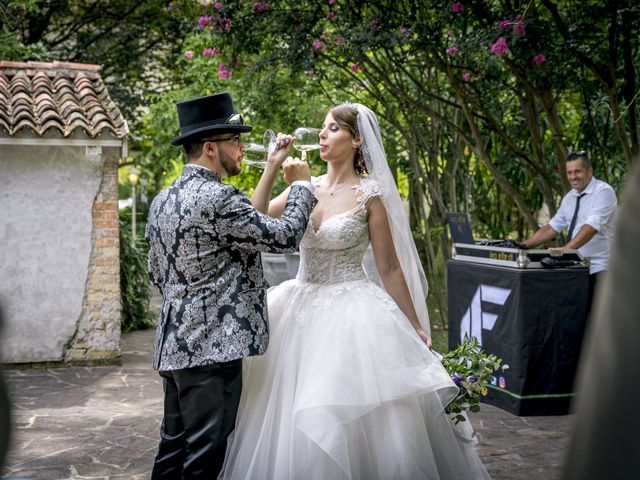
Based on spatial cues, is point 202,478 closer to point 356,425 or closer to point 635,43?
point 356,425

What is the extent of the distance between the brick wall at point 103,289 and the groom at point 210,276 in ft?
19.3

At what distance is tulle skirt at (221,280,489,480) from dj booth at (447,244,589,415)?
236cm

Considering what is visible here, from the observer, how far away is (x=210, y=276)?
11.4ft

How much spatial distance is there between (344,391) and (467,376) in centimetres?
90

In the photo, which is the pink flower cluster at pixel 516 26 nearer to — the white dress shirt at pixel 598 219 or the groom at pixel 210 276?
the white dress shirt at pixel 598 219

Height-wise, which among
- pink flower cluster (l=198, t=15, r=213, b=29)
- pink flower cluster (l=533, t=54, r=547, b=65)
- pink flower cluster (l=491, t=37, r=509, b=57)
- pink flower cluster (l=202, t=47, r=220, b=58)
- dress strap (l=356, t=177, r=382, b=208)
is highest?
pink flower cluster (l=198, t=15, r=213, b=29)

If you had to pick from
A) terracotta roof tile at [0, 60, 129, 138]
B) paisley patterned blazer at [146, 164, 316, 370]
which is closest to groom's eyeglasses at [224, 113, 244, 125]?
paisley patterned blazer at [146, 164, 316, 370]

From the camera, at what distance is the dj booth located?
248 inches

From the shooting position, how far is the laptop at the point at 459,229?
763cm

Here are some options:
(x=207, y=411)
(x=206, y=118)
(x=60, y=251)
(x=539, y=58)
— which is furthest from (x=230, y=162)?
(x=60, y=251)

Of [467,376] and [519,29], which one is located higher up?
[519,29]

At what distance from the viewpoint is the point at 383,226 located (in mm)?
4168

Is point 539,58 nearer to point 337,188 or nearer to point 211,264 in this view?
point 337,188

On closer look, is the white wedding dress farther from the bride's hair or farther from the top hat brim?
the top hat brim
